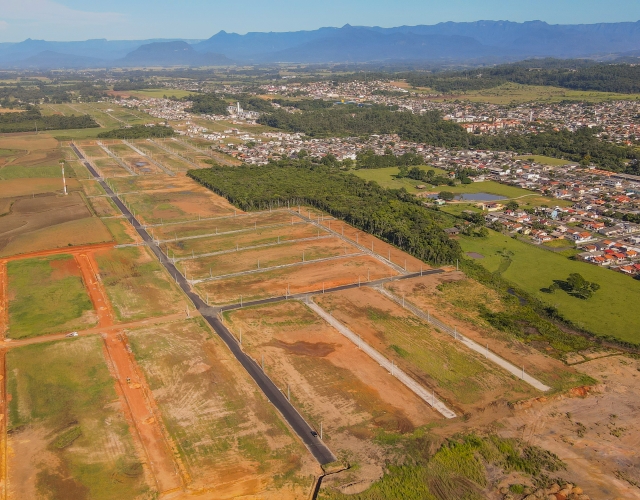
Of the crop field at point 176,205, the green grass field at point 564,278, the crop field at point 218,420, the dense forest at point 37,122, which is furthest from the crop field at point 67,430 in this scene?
the dense forest at point 37,122

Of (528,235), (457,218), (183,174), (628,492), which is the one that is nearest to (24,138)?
(183,174)

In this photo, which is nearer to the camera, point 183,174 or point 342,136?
point 183,174

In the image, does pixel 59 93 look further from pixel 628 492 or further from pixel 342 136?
pixel 628 492

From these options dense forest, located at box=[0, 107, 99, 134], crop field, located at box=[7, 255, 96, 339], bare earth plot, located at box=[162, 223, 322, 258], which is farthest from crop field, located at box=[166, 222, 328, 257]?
dense forest, located at box=[0, 107, 99, 134]

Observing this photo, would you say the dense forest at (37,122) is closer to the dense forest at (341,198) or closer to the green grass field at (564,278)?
the dense forest at (341,198)

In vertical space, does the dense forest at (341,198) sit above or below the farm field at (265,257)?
above
